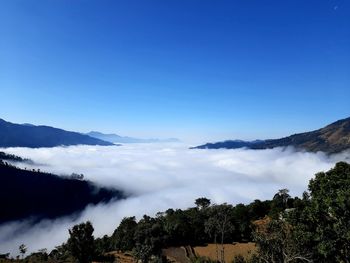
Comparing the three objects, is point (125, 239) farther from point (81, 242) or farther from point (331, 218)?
point (331, 218)

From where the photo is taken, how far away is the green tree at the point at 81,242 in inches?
2147

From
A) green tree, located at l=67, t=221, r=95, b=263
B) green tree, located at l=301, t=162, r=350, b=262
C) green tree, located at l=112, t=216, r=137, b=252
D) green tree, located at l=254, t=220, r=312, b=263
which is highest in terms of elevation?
green tree, located at l=301, t=162, r=350, b=262

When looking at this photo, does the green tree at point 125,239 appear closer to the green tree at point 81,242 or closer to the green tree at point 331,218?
the green tree at point 81,242

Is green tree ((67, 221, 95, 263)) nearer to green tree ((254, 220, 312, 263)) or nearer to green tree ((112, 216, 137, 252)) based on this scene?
green tree ((254, 220, 312, 263))

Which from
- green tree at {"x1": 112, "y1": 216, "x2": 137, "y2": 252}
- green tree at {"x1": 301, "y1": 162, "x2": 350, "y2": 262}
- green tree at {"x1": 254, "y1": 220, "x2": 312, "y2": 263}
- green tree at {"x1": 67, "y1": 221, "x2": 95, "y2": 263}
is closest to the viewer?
green tree at {"x1": 301, "y1": 162, "x2": 350, "y2": 262}

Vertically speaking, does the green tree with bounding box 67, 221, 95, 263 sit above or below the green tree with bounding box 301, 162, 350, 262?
below

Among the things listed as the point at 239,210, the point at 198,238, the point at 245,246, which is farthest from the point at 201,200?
the point at 245,246

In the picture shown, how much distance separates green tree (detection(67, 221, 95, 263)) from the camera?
179 feet

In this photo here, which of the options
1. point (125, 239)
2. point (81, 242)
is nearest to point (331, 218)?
point (81, 242)

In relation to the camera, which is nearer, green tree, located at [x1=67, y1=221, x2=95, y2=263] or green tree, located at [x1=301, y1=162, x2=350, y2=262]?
green tree, located at [x1=301, y1=162, x2=350, y2=262]

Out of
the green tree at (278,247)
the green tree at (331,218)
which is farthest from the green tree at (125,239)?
the green tree at (331,218)

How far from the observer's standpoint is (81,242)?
55094mm

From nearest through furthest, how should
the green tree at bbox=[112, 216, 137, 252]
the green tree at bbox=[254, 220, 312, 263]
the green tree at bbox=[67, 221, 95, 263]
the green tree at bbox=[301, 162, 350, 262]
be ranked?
1. the green tree at bbox=[301, 162, 350, 262]
2. the green tree at bbox=[254, 220, 312, 263]
3. the green tree at bbox=[67, 221, 95, 263]
4. the green tree at bbox=[112, 216, 137, 252]

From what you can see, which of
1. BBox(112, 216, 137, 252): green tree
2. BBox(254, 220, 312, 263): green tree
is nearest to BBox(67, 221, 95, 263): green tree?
BBox(254, 220, 312, 263): green tree
